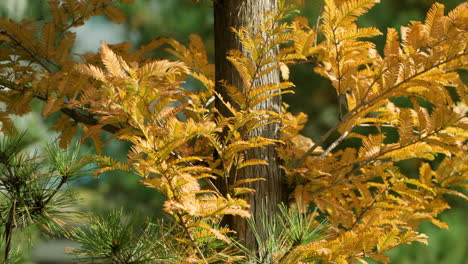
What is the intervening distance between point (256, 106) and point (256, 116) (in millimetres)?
78

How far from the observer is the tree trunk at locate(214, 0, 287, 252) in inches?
41.6

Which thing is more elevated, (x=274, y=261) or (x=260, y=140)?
(x=260, y=140)

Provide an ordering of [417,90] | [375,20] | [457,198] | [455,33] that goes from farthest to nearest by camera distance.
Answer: [375,20], [457,198], [417,90], [455,33]

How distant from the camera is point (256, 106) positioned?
3.58 feet

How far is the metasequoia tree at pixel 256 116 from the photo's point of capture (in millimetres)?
780

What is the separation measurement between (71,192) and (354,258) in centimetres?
63

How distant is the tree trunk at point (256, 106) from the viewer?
3.46ft

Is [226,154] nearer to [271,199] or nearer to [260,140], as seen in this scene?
[260,140]

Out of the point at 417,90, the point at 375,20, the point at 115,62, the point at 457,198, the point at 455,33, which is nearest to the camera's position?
the point at 115,62

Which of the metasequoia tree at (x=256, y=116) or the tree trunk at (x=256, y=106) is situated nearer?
the metasequoia tree at (x=256, y=116)

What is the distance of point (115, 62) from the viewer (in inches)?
29.6

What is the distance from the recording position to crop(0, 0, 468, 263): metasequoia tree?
780 mm

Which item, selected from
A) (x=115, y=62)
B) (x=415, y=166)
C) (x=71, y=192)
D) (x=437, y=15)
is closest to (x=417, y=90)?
(x=437, y=15)

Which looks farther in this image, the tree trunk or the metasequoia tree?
the tree trunk
